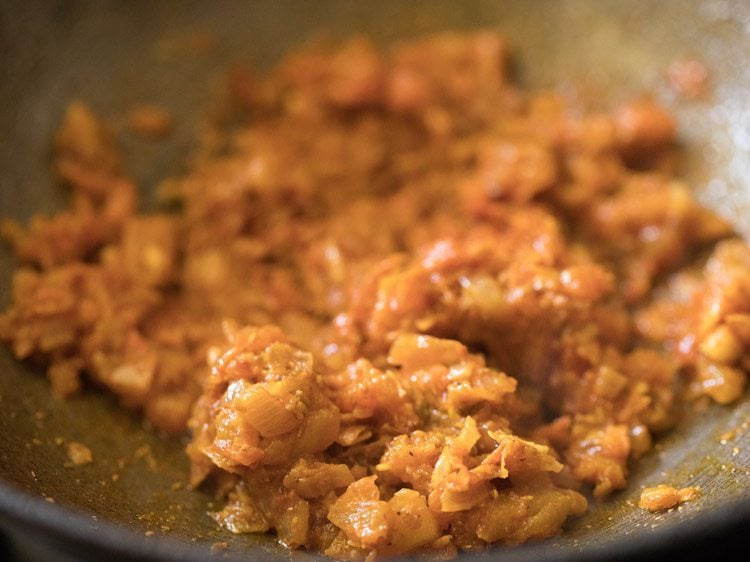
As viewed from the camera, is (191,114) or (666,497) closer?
(666,497)

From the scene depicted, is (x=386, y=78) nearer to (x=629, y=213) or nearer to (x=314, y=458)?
(x=629, y=213)

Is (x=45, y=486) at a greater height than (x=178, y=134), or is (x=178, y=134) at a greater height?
(x=178, y=134)

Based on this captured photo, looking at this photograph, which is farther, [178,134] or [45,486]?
[178,134]

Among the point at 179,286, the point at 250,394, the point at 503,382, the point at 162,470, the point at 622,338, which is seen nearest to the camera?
the point at 250,394

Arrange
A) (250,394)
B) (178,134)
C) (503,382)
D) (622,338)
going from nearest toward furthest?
(250,394) → (503,382) → (622,338) → (178,134)

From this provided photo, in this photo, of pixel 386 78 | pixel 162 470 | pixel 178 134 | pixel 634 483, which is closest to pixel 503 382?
pixel 634 483

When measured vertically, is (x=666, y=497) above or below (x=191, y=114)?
below

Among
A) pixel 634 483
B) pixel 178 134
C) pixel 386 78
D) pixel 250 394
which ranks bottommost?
pixel 634 483
